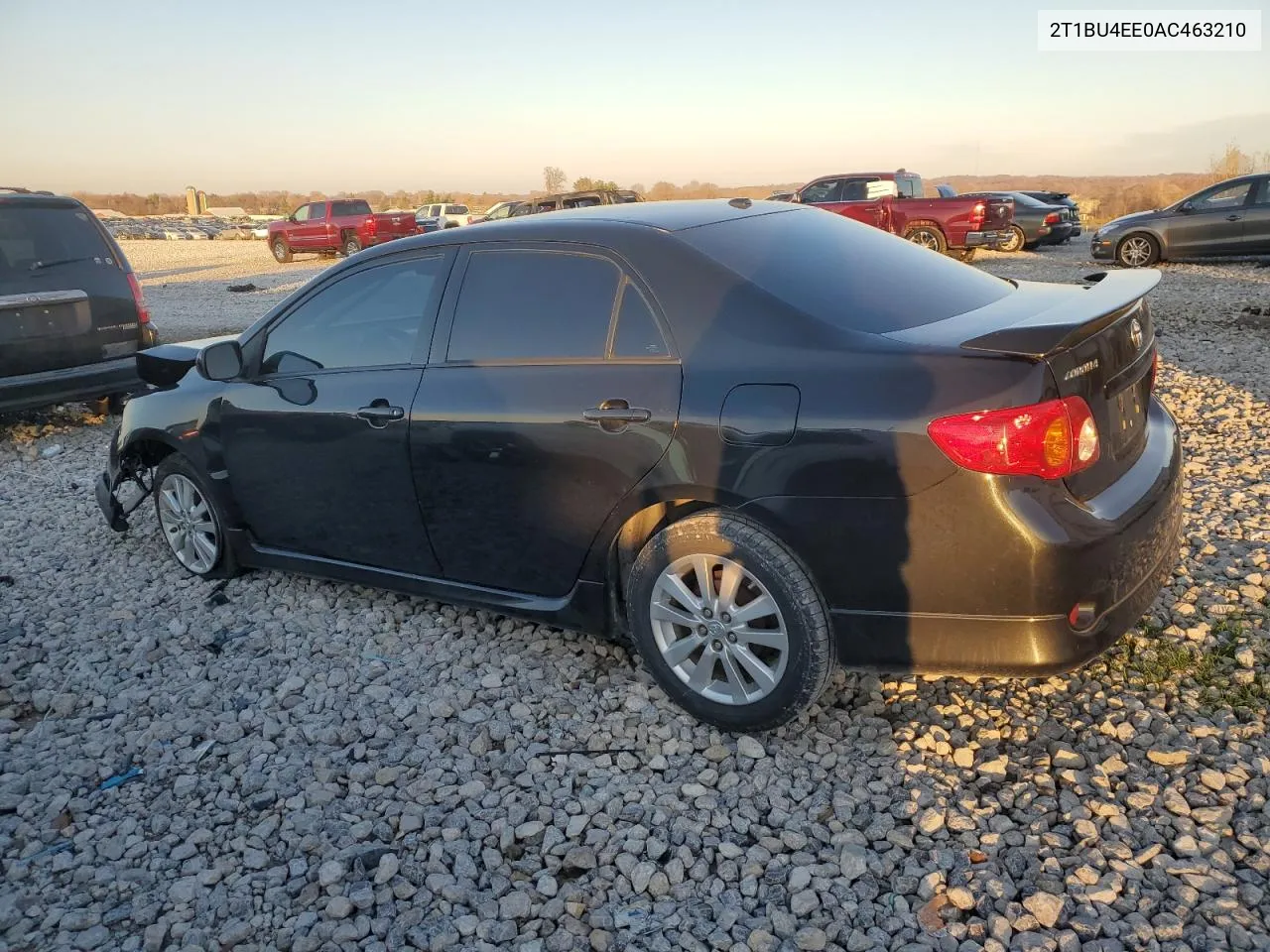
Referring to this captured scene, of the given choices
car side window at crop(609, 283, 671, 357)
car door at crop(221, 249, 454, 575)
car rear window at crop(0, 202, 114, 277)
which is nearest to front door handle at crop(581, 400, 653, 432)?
car side window at crop(609, 283, 671, 357)

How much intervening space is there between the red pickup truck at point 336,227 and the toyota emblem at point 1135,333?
2599 cm

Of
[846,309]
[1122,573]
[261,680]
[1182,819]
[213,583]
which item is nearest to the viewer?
[1182,819]

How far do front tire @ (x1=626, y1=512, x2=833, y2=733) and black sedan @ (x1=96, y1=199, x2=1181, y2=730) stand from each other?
1cm

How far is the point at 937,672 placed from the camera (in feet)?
9.61

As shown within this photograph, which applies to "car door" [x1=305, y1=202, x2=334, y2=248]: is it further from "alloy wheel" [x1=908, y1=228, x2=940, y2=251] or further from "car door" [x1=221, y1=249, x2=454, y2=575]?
"car door" [x1=221, y1=249, x2=454, y2=575]

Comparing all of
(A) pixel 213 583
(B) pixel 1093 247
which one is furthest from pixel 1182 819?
(B) pixel 1093 247

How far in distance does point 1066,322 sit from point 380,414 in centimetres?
253

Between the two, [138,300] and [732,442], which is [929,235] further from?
[732,442]

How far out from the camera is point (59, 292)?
747 cm

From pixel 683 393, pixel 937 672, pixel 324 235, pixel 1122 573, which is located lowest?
pixel 937 672

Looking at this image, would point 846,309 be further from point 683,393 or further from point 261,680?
point 261,680

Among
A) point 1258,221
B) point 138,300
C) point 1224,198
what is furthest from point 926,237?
point 138,300

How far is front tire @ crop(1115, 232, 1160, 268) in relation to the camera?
16.2 m

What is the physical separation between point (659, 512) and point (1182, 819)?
1.77 meters
